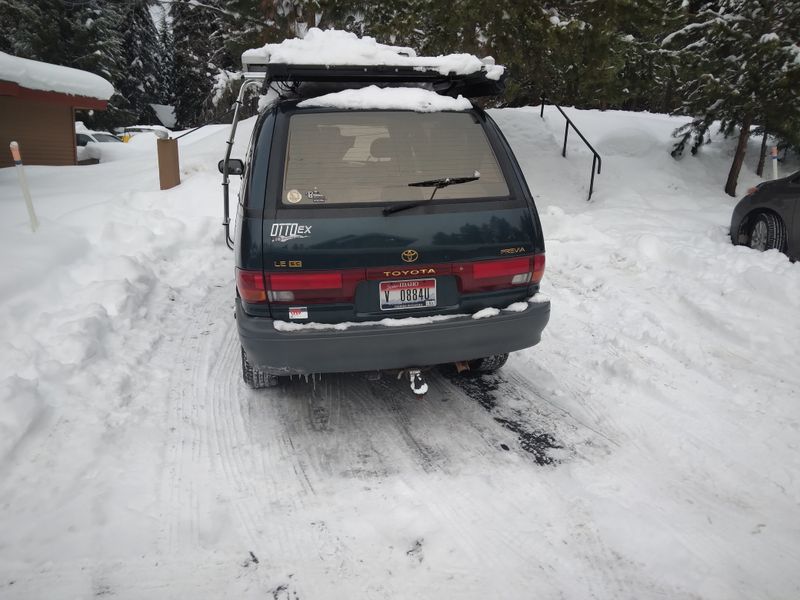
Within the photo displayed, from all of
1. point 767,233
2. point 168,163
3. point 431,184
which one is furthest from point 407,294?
point 168,163

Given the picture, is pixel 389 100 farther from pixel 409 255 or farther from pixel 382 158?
pixel 409 255

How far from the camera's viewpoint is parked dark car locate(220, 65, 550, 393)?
118 inches

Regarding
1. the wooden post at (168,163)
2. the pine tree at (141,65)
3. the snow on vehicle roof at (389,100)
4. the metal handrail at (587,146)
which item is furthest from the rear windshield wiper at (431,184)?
the pine tree at (141,65)

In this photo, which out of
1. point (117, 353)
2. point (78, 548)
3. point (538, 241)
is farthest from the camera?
point (117, 353)

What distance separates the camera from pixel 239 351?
4602mm

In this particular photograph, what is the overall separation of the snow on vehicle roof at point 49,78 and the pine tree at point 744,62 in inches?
535

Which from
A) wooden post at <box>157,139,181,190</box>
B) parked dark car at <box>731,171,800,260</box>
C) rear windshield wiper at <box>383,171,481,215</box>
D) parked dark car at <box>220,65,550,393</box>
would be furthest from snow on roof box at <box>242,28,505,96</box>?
wooden post at <box>157,139,181,190</box>

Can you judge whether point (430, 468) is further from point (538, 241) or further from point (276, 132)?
point (276, 132)

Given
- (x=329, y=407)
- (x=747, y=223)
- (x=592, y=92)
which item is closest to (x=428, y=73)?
(x=329, y=407)

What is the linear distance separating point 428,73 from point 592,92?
7.91 metres

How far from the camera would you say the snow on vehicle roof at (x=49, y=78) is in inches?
466

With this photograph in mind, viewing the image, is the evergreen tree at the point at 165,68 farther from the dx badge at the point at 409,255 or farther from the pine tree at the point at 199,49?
the dx badge at the point at 409,255

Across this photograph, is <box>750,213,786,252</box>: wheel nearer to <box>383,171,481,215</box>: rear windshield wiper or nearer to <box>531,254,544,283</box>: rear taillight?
<box>531,254,544,283</box>: rear taillight

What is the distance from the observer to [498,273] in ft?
10.8
